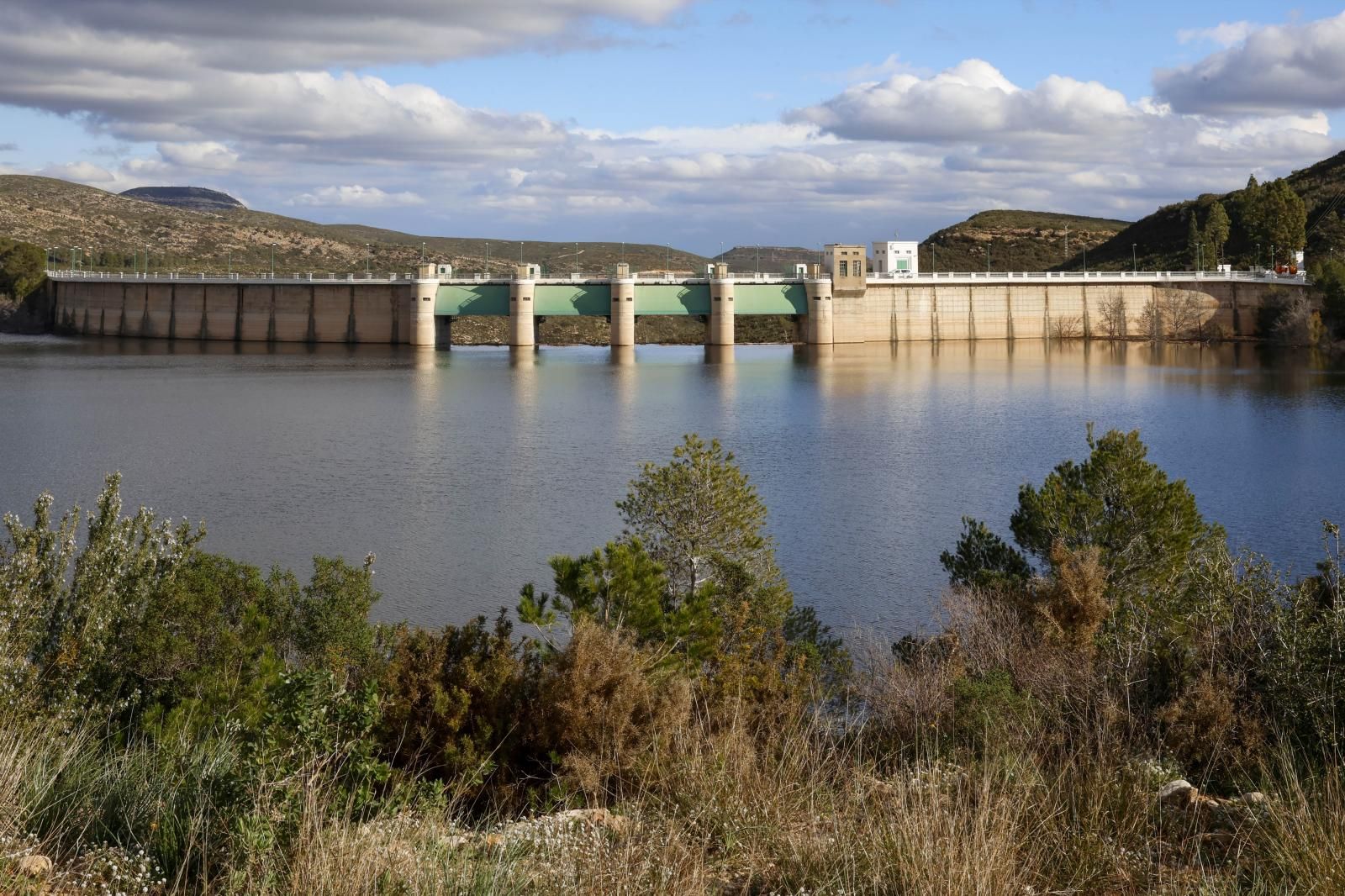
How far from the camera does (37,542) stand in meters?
14.3

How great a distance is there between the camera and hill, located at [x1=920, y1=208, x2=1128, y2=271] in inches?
5502

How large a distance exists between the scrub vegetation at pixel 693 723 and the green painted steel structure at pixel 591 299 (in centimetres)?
6637

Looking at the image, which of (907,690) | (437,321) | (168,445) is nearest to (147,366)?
(437,321)

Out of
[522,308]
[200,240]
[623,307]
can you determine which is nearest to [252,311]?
[522,308]

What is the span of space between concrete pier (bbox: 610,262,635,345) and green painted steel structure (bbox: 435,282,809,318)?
35.0 inches

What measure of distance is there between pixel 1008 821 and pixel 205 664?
10.7m

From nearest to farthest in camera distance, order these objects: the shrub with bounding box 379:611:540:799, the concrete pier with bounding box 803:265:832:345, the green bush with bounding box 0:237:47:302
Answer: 1. the shrub with bounding box 379:611:540:799
2. the concrete pier with bounding box 803:265:832:345
3. the green bush with bounding box 0:237:47:302

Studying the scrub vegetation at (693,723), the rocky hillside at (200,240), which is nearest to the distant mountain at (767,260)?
the rocky hillside at (200,240)

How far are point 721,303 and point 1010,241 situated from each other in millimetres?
67726

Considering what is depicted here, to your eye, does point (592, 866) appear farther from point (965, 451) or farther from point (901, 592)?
point (965, 451)

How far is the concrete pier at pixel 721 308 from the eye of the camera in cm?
8850

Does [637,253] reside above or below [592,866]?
above

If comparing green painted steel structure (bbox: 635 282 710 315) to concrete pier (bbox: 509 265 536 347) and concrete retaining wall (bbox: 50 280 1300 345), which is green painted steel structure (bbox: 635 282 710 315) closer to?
concrete pier (bbox: 509 265 536 347)

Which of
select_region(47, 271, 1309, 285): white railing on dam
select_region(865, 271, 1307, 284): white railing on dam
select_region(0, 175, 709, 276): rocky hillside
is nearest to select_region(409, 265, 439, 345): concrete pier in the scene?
select_region(47, 271, 1309, 285): white railing on dam
